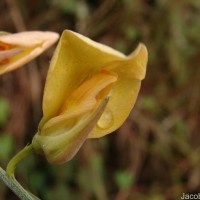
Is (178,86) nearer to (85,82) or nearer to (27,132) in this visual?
(27,132)

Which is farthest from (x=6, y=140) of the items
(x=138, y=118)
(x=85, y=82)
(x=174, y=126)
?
(x=85, y=82)

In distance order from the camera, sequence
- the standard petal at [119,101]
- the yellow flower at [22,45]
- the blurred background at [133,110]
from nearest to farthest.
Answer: the yellow flower at [22,45] → the standard petal at [119,101] → the blurred background at [133,110]

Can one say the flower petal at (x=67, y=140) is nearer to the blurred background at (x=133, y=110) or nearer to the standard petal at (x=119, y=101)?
the standard petal at (x=119, y=101)

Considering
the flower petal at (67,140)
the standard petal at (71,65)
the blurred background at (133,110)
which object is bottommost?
the blurred background at (133,110)

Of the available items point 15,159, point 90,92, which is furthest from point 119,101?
point 15,159

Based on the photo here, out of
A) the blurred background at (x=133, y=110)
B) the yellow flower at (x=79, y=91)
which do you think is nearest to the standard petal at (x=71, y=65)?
the yellow flower at (x=79, y=91)

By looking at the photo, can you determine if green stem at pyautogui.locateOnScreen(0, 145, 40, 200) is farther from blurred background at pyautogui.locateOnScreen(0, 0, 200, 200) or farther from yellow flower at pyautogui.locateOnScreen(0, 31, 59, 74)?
blurred background at pyautogui.locateOnScreen(0, 0, 200, 200)
